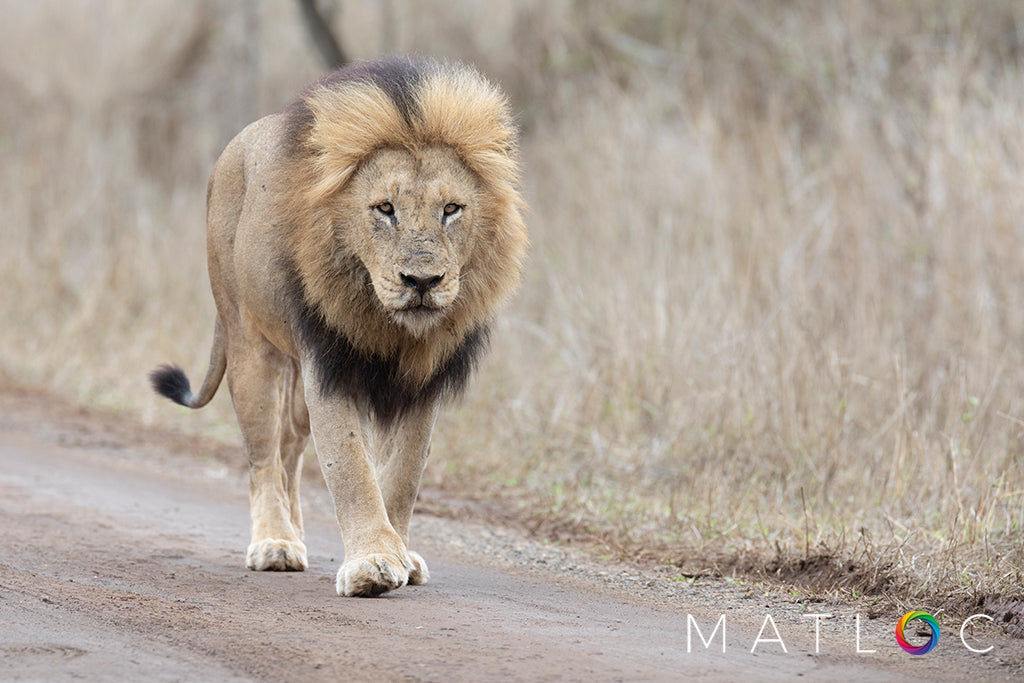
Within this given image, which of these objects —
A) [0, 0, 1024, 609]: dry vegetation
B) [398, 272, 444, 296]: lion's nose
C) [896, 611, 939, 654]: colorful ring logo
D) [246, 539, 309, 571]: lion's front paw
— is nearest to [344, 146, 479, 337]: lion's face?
[398, 272, 444, 296]: lion's nose

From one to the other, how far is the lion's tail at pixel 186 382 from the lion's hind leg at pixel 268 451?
347 millimetres

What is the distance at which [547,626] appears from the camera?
12.5 ft

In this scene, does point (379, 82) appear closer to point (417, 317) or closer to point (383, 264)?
point (383, 264)

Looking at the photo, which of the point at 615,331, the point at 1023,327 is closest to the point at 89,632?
the point at 615,331

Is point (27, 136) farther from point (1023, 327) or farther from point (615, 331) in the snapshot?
point (1023, 327)

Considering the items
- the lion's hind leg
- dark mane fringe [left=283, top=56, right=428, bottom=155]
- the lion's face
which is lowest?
the lion's hind leg

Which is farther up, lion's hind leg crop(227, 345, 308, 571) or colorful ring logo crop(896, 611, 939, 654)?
lion's hind leg crop(227, 345, 308, 571)

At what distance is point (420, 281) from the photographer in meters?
4.00

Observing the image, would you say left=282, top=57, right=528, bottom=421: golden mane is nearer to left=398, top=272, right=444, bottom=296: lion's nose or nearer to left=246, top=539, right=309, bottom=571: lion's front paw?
left=398, top=272, right=444, bottom=296: lion's nose

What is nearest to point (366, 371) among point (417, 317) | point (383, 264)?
point (417, 317)

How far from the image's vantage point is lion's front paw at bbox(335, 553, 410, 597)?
13.5 feet

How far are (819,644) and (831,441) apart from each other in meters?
2.64

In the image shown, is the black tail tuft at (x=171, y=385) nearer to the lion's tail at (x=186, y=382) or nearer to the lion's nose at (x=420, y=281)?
the lion's tail at (x=186, y=382)

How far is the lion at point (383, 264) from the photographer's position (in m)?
4.13
